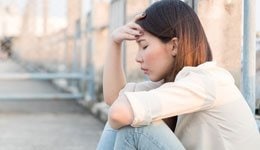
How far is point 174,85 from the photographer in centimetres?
202

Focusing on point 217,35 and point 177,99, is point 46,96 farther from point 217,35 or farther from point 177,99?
point 177,99

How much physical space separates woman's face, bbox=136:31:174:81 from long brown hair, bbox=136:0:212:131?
20 mm

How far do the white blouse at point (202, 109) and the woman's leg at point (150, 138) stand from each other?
5 centimetres

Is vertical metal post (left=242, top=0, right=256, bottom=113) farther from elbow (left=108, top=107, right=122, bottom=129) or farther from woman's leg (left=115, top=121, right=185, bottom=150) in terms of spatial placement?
elbow (left=108, top=107, right=122, bottom=129)

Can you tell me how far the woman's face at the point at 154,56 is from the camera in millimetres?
2193

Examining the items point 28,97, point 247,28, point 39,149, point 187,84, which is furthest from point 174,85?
point 28,97

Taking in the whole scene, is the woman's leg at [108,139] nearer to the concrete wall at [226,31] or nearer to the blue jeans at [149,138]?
the blue jeans at [149,138]

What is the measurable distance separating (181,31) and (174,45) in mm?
58

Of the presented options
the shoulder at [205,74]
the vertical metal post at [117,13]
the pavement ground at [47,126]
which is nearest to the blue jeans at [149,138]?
the shoulder at [205,74]

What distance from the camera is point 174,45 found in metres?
2.16

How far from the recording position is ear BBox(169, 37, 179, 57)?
2148mm

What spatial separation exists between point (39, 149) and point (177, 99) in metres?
2.72

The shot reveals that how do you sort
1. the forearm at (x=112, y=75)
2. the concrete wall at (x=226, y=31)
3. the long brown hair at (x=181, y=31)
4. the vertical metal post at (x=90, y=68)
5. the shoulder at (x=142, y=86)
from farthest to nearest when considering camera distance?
the vertical metal post at (x=90, y=68) → the concrete wall at (x=226, y=31) → the forearm at (x=112, y=75) → the shoulder at (x=142, y=86) → the long brown hair at (x=181, y=31)

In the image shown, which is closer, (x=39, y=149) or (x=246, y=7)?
(x=246, y=7)
